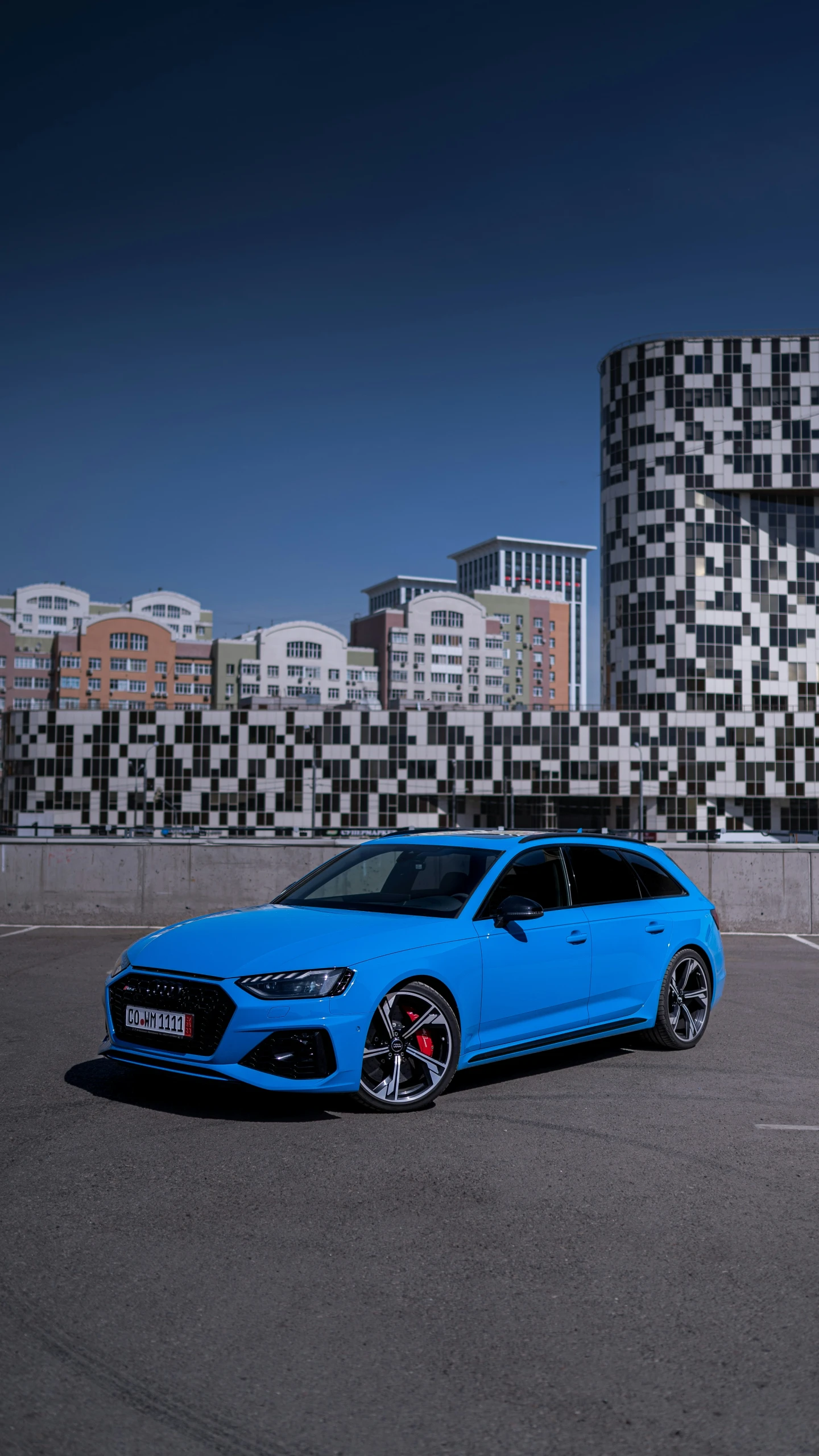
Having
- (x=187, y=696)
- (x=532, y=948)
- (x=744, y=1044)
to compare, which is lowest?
(x=744, y=1044)

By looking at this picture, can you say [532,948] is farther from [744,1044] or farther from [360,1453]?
[360,1453]

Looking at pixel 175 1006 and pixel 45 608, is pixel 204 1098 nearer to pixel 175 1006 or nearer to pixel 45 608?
pixel 175 1006

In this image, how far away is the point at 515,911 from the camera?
252 inches

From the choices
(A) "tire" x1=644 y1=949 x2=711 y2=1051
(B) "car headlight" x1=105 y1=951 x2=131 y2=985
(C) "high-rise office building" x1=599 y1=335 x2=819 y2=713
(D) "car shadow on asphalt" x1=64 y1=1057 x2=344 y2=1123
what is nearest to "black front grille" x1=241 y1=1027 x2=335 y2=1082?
(D) "car shadow on asphalt" x1=64 y1=1057 x2=344 y2=1123

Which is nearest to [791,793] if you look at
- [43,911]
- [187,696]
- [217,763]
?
[217,763]

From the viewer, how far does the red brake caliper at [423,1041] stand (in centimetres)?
590

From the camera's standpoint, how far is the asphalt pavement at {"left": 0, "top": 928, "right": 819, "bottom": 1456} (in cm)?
291

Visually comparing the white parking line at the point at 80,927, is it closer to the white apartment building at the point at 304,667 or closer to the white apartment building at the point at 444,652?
the white apartment building at the point at 304,667

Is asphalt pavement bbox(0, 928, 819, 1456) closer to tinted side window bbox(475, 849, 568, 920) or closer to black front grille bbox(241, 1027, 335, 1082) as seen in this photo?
black front grille bbox(241, 1027, 335, 1082)

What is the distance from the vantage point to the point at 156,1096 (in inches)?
241

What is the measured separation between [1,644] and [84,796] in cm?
5015

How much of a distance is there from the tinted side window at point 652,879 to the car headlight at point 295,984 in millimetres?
2791

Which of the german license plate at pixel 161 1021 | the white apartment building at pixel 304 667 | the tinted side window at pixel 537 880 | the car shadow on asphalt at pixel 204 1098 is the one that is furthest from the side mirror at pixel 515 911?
the white apartment building at pixel 304 667

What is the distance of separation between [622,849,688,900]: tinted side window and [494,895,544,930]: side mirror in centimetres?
149
